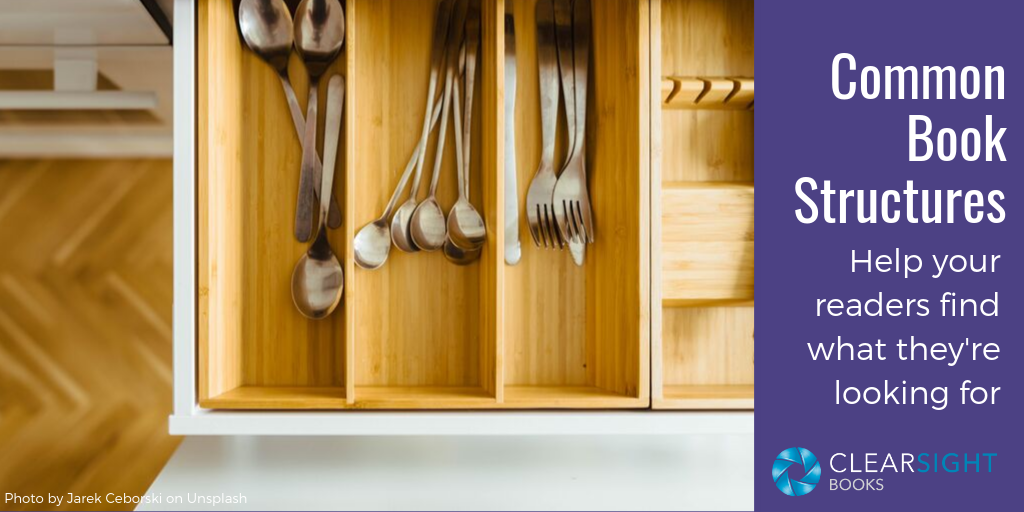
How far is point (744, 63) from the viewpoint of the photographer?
42.8 inches

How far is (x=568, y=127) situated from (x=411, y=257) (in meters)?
0.31

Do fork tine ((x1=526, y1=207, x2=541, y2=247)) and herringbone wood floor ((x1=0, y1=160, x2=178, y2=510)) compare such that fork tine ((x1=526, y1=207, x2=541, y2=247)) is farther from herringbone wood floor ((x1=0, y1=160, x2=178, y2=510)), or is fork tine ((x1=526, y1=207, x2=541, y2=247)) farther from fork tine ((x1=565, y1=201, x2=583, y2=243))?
herringbone wood floor ((x1=0, y1=160, x2=178, y2=510))

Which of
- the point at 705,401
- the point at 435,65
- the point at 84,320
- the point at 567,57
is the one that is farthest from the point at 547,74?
the point at 84,320

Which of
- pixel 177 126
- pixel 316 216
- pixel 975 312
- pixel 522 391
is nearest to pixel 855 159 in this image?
pixel 975 312

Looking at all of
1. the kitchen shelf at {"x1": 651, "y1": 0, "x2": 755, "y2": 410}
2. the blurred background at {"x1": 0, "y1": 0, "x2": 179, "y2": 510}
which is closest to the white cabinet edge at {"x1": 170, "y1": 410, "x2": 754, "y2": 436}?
the kitchen shelf at {"x1": 651, "y1": 0, "x2": 755, "y2": 410}

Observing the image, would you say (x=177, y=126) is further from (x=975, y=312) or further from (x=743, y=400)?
(x=975, y=312)

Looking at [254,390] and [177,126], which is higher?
[177,126]

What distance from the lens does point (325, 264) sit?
3.38 feet

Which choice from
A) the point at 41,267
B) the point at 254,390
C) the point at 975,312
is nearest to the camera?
the point at 975,312

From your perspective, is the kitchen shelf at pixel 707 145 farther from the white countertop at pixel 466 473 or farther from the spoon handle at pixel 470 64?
the spoon handle at pixel 470 64

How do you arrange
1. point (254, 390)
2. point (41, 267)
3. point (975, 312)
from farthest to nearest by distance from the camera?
point (41, 267) < point (254, 390) < point (975, 312)

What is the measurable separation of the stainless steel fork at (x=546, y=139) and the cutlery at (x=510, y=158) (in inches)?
0.7

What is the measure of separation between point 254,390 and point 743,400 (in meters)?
0.67

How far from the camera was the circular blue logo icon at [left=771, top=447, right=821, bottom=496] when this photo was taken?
2.76 feet
